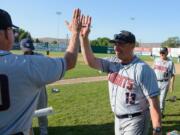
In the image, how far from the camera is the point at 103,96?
15.6 metres

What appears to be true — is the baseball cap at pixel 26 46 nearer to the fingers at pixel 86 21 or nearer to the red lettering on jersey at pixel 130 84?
the red lettering on jersey at pixel 130 84

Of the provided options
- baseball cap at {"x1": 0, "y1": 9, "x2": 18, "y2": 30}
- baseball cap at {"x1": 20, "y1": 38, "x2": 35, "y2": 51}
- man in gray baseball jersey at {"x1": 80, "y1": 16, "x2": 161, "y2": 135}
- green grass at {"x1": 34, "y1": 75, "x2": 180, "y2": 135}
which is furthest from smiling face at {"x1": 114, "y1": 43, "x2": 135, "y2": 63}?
green grass at {"x1": 34, "y1": 75, "x2": 180, "y2": 135}

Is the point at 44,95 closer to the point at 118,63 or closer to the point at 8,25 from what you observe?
the point at 118,63

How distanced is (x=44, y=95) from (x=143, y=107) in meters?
3.10

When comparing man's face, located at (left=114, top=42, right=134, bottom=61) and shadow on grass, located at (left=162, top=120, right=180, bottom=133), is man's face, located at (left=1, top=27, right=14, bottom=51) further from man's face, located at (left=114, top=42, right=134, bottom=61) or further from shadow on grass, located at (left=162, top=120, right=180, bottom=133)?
shadow on grass, located at (left=162, top=120, right=180, bottom=133)

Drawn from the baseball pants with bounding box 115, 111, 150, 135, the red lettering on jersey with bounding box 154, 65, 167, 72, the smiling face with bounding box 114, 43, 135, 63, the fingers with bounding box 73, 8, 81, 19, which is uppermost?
the fingers with bounding box 73, 8, 81, 19

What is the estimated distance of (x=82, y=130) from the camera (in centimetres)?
936

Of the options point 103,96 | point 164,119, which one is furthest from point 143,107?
point 103,96

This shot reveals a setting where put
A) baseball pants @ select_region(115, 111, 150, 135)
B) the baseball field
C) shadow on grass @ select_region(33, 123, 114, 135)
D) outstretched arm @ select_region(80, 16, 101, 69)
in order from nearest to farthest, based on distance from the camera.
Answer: outstretched arm @ select_region(80, 16, 101, 69) < baseball pants @ select_region(115, 111, 150, 135) < shadow on grass @ select_region(33, 123, 114, 135) < the baseball field

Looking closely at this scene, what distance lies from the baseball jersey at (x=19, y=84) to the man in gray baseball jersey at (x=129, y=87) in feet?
6.46

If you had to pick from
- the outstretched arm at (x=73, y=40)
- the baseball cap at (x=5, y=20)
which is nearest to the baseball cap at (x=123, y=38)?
the outstretched arm at (x=73, y=40)

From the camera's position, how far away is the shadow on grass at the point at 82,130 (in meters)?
9.09

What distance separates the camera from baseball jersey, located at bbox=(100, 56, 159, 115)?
497 cm

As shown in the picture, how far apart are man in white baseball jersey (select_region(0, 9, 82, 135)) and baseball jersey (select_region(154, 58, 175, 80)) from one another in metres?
8.73
